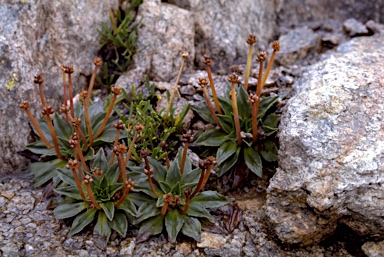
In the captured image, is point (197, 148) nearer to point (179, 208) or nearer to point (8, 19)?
point (179, 208)

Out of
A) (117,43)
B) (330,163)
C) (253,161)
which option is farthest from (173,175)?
(117,43)

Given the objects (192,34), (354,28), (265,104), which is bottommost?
(265,104)

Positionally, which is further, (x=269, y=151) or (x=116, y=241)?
(x=269, y=151)

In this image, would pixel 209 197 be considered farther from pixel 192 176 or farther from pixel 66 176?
pixel 66 176

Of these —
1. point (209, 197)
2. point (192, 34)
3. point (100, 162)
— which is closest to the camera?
point (209, 197)

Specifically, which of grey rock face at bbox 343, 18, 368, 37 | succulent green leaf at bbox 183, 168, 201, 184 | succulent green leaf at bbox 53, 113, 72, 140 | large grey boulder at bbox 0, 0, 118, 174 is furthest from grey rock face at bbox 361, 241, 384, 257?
large grey boulder at bbox 0, 0, 118, 174
